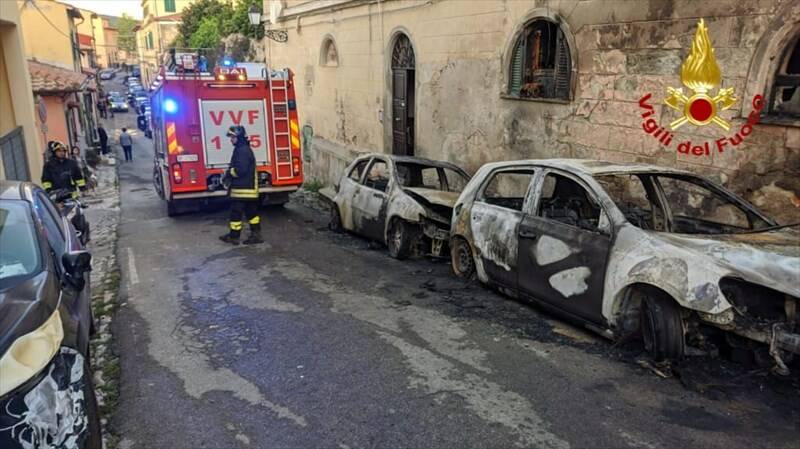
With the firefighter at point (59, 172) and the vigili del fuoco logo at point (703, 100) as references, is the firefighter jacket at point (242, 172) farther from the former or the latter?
the vigili del fuoco logo at point (703, 100)

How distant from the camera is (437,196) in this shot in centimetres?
809

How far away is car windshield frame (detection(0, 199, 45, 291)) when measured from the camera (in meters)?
3.75

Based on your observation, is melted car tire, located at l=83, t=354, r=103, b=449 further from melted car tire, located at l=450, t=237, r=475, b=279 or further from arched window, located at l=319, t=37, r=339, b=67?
arched window, located at l=319, t=37, r=339, b=67

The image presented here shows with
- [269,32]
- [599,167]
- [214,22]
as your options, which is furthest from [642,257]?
[214,22]

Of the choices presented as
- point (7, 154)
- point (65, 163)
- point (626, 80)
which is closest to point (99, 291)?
point (65, 163)

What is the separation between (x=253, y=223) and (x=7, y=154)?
16.0ft

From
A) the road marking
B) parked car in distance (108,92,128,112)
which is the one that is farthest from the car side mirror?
parked car in distance (108,92,128,112)

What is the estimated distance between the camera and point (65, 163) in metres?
9.54

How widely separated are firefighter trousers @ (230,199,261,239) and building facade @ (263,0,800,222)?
3958 millimetres

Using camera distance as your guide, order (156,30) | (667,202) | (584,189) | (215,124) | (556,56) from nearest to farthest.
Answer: (667,202), (584,189), (556,56), (215,124), (156,30)

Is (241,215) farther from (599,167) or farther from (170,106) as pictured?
(599,167)

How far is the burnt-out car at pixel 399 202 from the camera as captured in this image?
307 inches

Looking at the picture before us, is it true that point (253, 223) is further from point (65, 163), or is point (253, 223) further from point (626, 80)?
point (626, 80)

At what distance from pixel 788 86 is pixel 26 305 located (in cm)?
676
